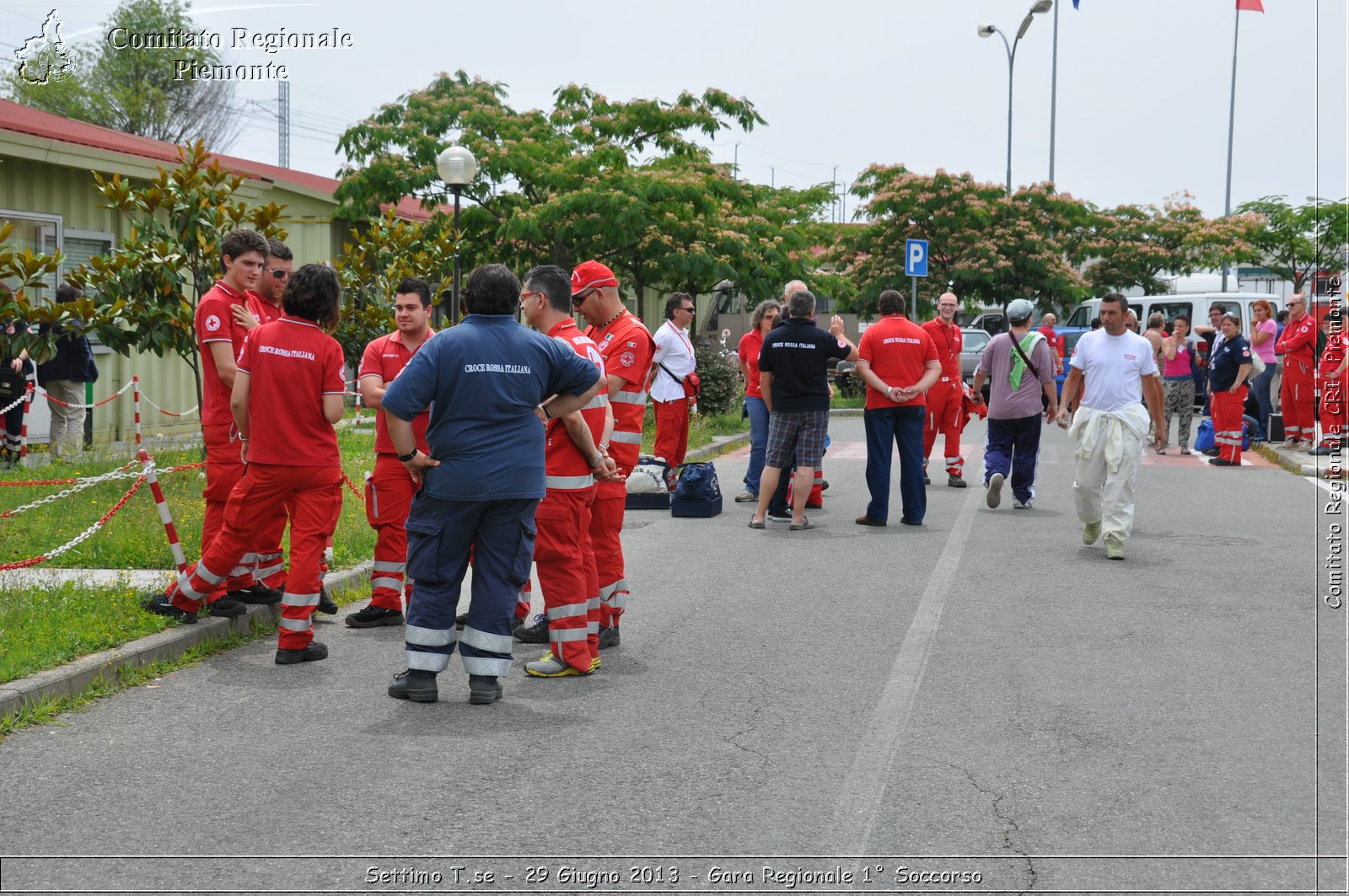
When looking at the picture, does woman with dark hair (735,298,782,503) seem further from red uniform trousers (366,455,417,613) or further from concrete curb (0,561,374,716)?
concrete curb (0,561,374,716)

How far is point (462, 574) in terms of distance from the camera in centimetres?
603

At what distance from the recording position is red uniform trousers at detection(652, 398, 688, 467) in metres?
13.0

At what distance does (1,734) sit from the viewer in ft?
17.6

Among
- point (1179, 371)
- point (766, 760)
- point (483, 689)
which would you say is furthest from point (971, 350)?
point (766, 760)

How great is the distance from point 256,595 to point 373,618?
0.71 m

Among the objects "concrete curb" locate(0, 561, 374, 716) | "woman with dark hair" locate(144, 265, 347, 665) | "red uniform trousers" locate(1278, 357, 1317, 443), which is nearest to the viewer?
"concrete curb" locate(0, 561, 374, 716)

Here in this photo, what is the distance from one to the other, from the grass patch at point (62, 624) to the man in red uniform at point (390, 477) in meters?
1.15

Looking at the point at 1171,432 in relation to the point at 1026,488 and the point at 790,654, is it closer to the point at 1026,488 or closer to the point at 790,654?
the point at 1026,488

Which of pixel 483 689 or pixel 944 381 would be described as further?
pixel 944 381

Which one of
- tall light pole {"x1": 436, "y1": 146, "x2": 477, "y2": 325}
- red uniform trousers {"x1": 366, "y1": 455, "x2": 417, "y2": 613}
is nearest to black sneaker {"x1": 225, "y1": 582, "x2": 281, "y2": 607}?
red uniform trousers {"x1": 366, "y1": 455, "x2": 417, "y2": 613}

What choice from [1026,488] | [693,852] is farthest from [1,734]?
[1026,488]

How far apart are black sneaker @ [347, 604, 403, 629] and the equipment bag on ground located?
4.75 metres

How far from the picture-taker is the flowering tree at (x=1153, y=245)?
146 feet

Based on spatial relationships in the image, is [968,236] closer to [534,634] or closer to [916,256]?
[916,256]
